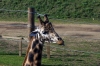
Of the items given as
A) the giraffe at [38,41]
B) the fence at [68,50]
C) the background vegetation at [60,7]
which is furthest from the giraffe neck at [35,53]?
the background vegetation at [60,7]

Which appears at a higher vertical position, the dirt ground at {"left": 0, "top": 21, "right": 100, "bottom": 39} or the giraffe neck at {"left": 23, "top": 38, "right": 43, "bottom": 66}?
the giraffe neck at {"left": 23, "top": 38, "right": 43, "bottom": 66}

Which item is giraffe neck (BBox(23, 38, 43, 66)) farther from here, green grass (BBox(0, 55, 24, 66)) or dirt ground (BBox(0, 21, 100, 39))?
dirt ground (BBox(0, 21, 100, 39))

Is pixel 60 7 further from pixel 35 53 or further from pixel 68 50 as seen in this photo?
pixel 35 53

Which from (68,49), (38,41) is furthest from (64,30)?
(38,41)

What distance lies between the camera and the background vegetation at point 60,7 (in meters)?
21.0

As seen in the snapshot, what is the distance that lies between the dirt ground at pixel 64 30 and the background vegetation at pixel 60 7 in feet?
7.73

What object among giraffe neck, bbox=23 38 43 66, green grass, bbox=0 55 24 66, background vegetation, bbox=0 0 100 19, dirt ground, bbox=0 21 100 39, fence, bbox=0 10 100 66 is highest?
giraffe neck, bbox=23 38 43 66

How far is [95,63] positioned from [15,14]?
11.7 metres

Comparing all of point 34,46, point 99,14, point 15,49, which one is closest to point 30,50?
point 34,46

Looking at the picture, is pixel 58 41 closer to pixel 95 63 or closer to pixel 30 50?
pixel 30 50

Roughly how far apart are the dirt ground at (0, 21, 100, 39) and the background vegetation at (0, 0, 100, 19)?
2.36m

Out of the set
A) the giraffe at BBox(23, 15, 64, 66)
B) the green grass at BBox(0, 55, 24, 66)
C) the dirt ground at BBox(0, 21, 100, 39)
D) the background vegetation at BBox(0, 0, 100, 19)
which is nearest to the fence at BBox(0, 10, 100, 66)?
the dirt ground at BBox(0, 21, 100, 39)

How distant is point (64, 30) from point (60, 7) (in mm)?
4652

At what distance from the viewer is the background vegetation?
68.8ft
